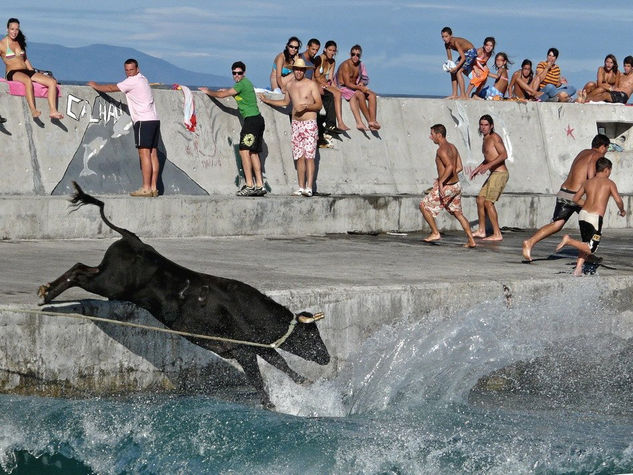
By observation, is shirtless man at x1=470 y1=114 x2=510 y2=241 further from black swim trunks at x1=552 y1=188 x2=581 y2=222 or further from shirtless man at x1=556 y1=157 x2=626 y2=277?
shirtless man at x1=556 y1=157 x2=626 y2=277

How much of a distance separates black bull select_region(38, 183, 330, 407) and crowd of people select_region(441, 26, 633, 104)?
11.6 m

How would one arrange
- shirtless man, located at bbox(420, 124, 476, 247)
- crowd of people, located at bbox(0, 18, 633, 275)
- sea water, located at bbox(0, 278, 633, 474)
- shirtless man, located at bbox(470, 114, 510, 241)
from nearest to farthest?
sea water, located at bbox(0, 278, 633, 474) < crowd of people, located at bbox(0, 18, 633, 275) < shirtless man, located at bbox(420, 124, 476, 247) < shirtless man, located at bbox(470, 114, 510, 241)

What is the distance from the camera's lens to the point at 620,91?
22.9 meters

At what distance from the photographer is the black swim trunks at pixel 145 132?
15781 mm

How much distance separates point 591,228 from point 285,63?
629 centimetres

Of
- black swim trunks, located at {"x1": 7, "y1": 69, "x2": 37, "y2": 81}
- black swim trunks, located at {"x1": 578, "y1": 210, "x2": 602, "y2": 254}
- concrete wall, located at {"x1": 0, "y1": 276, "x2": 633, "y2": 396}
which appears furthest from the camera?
black swim trunks, located at {"x1": 7, "y1": 69, "x2": 37, "y2": 81}

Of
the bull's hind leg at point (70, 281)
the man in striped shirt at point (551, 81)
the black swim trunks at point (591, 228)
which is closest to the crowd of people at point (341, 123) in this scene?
the black swim trunks at point (591, 228)

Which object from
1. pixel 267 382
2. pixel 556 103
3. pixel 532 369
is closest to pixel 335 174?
pixel 556 103

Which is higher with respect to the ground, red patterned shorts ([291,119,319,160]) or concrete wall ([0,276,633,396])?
red patterned shorts ([291,119,319,160])

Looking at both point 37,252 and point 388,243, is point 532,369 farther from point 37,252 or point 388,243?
point 37,252

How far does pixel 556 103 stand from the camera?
2167cm

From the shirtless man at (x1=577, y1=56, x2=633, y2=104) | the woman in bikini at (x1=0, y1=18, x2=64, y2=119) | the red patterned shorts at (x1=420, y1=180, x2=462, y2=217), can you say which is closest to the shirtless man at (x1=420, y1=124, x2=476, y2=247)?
the red patterned shorts at (x1=420, y1=180, x2=462, y2=217)

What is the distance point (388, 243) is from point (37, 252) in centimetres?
516

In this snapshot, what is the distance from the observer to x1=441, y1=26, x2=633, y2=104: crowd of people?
21.0 m
